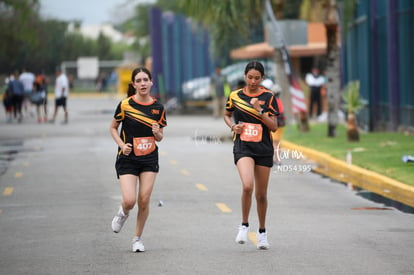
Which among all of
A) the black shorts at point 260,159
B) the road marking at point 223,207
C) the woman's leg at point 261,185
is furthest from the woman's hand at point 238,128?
the road marking at point 223,207

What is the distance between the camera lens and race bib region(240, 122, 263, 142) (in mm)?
10688

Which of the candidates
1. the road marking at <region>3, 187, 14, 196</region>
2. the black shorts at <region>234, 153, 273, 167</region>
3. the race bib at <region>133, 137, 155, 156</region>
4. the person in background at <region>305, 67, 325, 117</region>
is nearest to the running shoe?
the black shorts at <region>234, 153, 273, 167</region>

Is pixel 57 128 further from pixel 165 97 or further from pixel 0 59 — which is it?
pixel 0 59

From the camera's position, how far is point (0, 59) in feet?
300

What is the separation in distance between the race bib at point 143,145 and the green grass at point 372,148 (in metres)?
6.17

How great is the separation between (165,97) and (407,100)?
2102 centimetres

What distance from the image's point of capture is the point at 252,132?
10703mm

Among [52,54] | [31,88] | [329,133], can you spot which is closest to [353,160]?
A: [329,133]

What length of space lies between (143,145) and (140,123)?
213mm

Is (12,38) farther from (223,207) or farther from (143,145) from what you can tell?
(143,145)

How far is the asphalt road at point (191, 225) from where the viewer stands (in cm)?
975

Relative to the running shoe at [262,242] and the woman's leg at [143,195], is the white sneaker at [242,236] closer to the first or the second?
the running shoe at [262,242]

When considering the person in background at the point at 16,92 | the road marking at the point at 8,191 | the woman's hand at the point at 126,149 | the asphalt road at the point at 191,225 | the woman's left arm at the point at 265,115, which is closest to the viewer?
the asphalt road at the point at 191,225

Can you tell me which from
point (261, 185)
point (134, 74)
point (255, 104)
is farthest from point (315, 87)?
point (134, 74)
